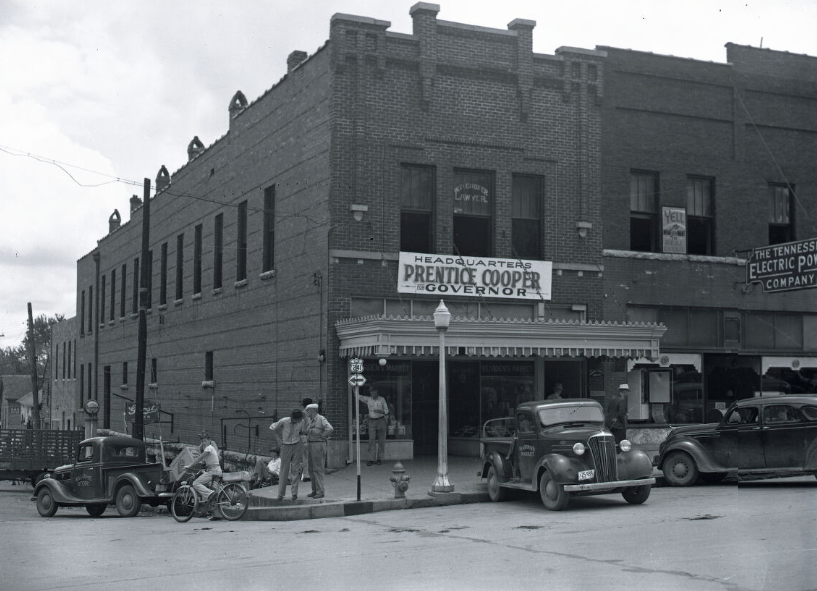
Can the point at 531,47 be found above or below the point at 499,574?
above

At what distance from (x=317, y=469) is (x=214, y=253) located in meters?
14.5

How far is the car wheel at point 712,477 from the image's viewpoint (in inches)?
718

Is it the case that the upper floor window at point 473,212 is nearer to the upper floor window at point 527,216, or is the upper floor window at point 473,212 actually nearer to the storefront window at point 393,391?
the upper floor window at point 527,216

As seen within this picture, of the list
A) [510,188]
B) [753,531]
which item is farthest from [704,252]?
[753,531]

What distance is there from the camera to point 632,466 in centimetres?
1588

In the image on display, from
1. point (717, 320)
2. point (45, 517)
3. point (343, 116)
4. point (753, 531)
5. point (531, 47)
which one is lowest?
point (45, 517)

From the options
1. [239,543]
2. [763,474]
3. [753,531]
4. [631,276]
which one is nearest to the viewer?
[753,531]

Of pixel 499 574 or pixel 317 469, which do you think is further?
pixel 317 469

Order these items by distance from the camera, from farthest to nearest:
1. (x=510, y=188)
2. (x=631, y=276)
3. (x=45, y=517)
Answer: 1. (x=631, y=276)
2. (x=510, y=188)
3. (x=45, y=517)

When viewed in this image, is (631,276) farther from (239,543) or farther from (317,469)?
(239,543)

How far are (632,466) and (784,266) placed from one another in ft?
37.4

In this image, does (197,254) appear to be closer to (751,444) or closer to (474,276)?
(474,276)

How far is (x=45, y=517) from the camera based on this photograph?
71.7ft

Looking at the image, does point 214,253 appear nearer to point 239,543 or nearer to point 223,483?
point 223,483
